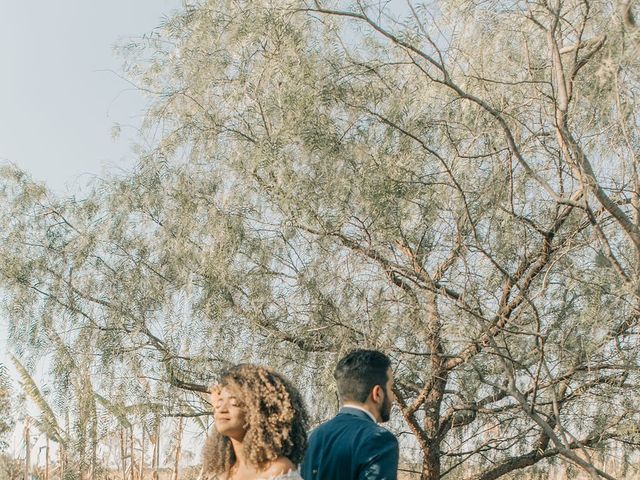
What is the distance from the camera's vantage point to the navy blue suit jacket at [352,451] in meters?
3.27

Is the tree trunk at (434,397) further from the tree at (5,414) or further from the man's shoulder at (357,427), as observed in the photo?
the tree at (5,414)

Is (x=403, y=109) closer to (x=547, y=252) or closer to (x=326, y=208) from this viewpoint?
(x=326, y=208)

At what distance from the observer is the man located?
129 inches

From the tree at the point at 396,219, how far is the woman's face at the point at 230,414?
151 inches

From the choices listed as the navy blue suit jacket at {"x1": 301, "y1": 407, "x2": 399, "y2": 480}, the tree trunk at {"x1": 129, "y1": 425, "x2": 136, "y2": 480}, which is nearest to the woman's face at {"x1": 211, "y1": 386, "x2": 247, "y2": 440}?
the navy blue suit jacket at {"x1": 301, "y1": 407, "x2": 399, "y2": 480}

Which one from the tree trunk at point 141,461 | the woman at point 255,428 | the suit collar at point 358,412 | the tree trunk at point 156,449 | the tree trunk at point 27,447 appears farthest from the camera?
the tree trunk at point 27,447

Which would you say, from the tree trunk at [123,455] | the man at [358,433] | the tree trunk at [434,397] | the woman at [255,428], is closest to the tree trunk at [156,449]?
the tree trunk at [123,455]

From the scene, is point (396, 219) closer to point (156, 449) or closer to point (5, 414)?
point (156, 449)

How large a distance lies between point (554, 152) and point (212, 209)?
8.76 ft

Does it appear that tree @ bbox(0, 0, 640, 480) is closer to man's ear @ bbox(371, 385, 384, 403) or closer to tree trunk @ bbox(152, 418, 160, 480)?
tree trunk @ bbox(152, 418, 160, 480)

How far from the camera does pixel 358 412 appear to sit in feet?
11.5

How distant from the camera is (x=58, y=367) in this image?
27.5ft

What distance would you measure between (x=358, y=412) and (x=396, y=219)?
369 cm

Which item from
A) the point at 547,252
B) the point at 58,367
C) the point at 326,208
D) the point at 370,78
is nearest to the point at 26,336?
the point at 58,367
